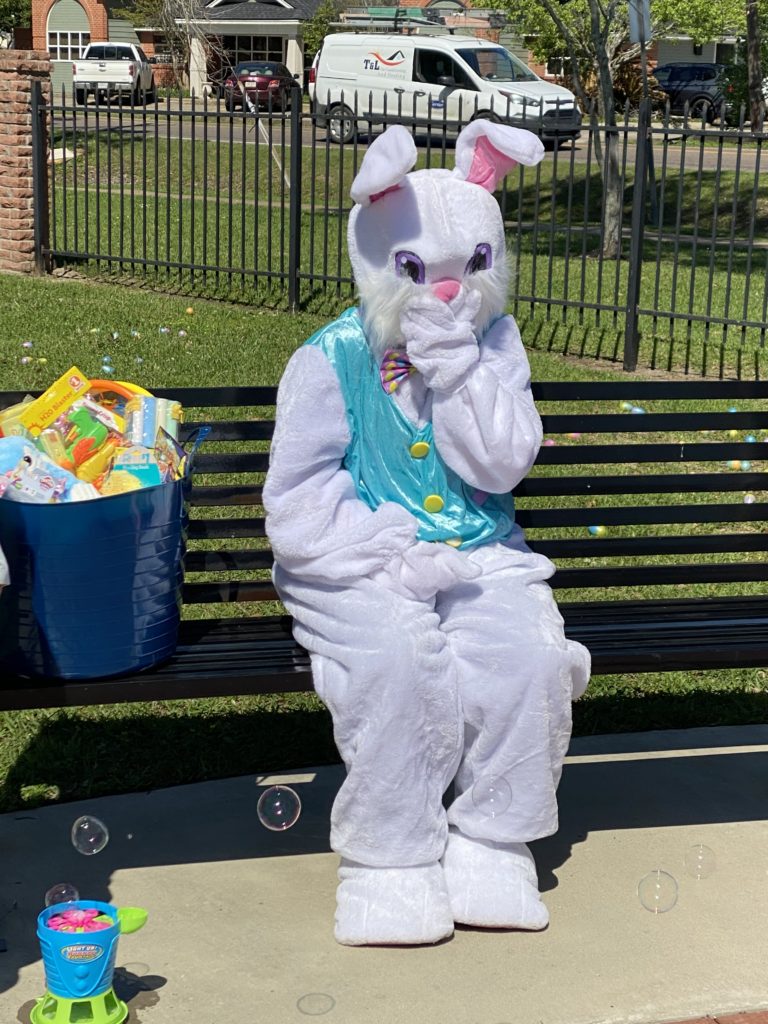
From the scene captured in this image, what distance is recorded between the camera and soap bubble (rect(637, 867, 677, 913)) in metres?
2.98

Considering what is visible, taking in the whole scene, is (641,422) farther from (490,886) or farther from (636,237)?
(636,237)

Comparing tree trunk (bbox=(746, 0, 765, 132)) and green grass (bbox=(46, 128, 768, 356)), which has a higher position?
tree trunk (bbox=(746, 0, 765, 132))

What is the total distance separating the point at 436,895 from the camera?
282 cm

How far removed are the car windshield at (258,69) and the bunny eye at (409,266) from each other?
96.5 feet

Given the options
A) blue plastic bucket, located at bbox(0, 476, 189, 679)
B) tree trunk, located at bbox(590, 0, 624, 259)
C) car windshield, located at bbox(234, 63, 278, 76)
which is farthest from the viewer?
car windshield, located at bbox(234, 63, 278, 76)

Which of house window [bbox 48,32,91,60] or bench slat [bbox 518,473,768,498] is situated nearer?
bench slat [bbox 518,473,768,498]

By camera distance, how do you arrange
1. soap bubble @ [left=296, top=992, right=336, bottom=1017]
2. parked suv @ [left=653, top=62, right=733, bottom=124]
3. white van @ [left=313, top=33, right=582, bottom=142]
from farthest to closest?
parked suv @ [left=653, top=62, right=733, bottom=124]
white van @ [left=313, top=33, right=582, bottom=142]
soap bubble @ [left=296, top=992, right=336, bottom=1017]

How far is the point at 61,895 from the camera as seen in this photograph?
2.80m

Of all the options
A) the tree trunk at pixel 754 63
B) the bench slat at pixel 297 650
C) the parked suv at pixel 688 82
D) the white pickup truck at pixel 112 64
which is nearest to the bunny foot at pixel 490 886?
the bench slat at pixel 297 650

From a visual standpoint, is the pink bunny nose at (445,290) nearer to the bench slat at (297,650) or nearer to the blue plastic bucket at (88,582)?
the blue plastic bucket at (88,582)

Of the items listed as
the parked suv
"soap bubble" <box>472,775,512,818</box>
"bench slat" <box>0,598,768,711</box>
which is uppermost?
the parked suv

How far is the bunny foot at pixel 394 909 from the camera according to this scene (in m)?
2.78

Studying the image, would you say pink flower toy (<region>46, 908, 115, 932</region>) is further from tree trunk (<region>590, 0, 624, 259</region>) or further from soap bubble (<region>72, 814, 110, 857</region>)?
tree trunk (<region>590, 0, 624, 259</region>)

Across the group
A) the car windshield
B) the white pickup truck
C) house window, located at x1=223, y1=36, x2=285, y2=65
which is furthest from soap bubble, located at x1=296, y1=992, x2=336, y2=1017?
house window, located at x1=223, y1=36, x2=285, y2=65
